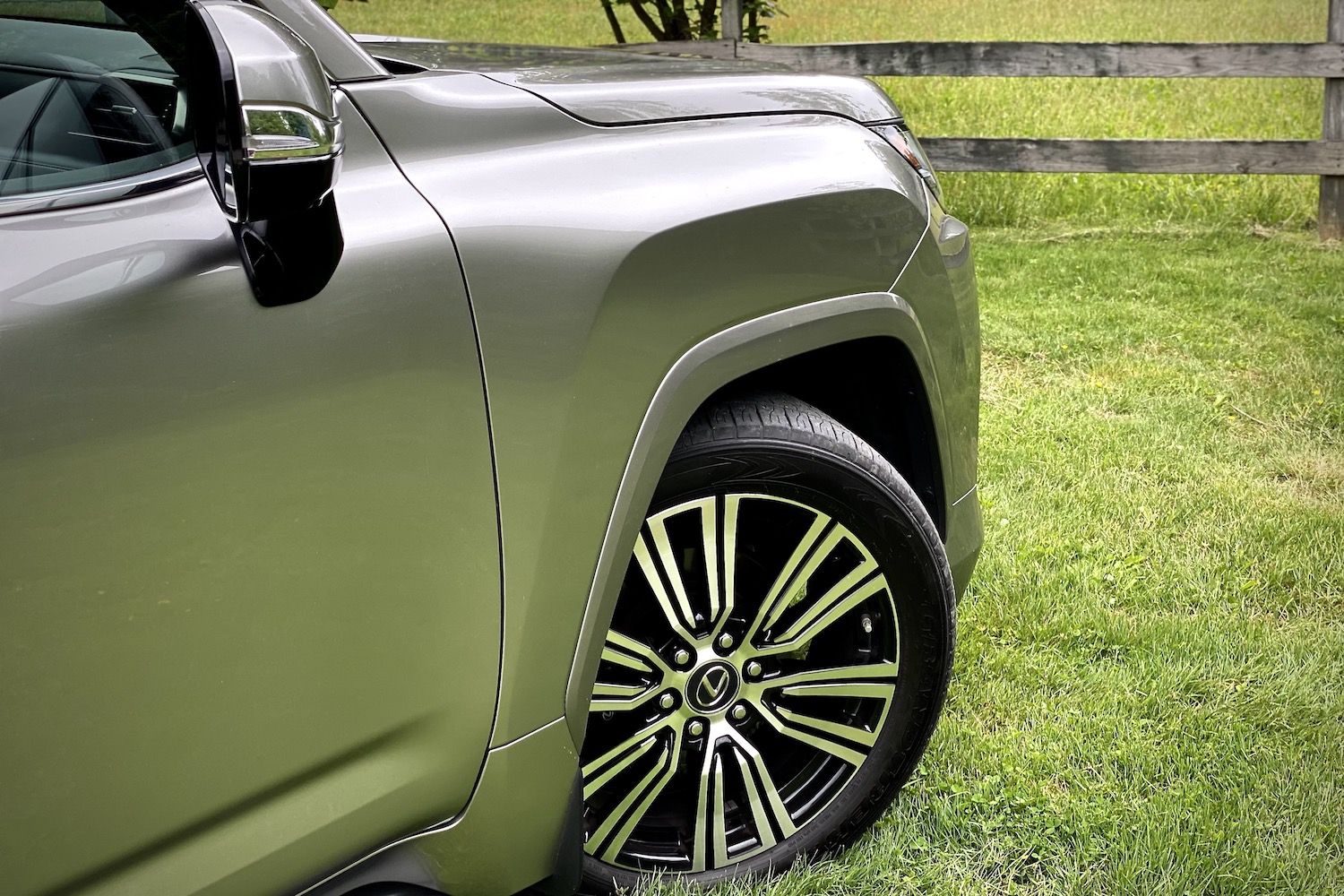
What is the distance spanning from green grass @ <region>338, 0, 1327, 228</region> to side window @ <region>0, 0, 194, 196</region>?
23.4ft

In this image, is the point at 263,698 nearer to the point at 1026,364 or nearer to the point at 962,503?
the point at 962,503

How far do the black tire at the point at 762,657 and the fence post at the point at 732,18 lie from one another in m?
6.56

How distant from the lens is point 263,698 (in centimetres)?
132

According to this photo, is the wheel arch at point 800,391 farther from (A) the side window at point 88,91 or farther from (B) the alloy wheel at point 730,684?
(A) the side window at point 88,91

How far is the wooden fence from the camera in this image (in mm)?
6977

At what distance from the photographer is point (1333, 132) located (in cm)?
704

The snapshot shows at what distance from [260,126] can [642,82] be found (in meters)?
0.82

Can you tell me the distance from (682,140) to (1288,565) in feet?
7.76

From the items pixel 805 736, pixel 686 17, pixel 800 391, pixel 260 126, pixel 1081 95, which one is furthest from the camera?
pixel 1081 95

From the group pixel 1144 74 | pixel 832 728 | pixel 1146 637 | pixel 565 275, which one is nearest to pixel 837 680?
pixel 832 728

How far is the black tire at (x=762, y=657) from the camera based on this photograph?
1845mm

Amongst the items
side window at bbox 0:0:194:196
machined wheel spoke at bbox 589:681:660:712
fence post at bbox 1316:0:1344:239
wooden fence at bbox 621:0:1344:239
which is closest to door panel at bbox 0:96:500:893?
side window at bbox 0:0:194:196

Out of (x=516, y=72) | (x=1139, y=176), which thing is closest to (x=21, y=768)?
(x=516, y=72)

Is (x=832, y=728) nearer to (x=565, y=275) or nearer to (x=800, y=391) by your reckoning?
(x=800, y=391)
